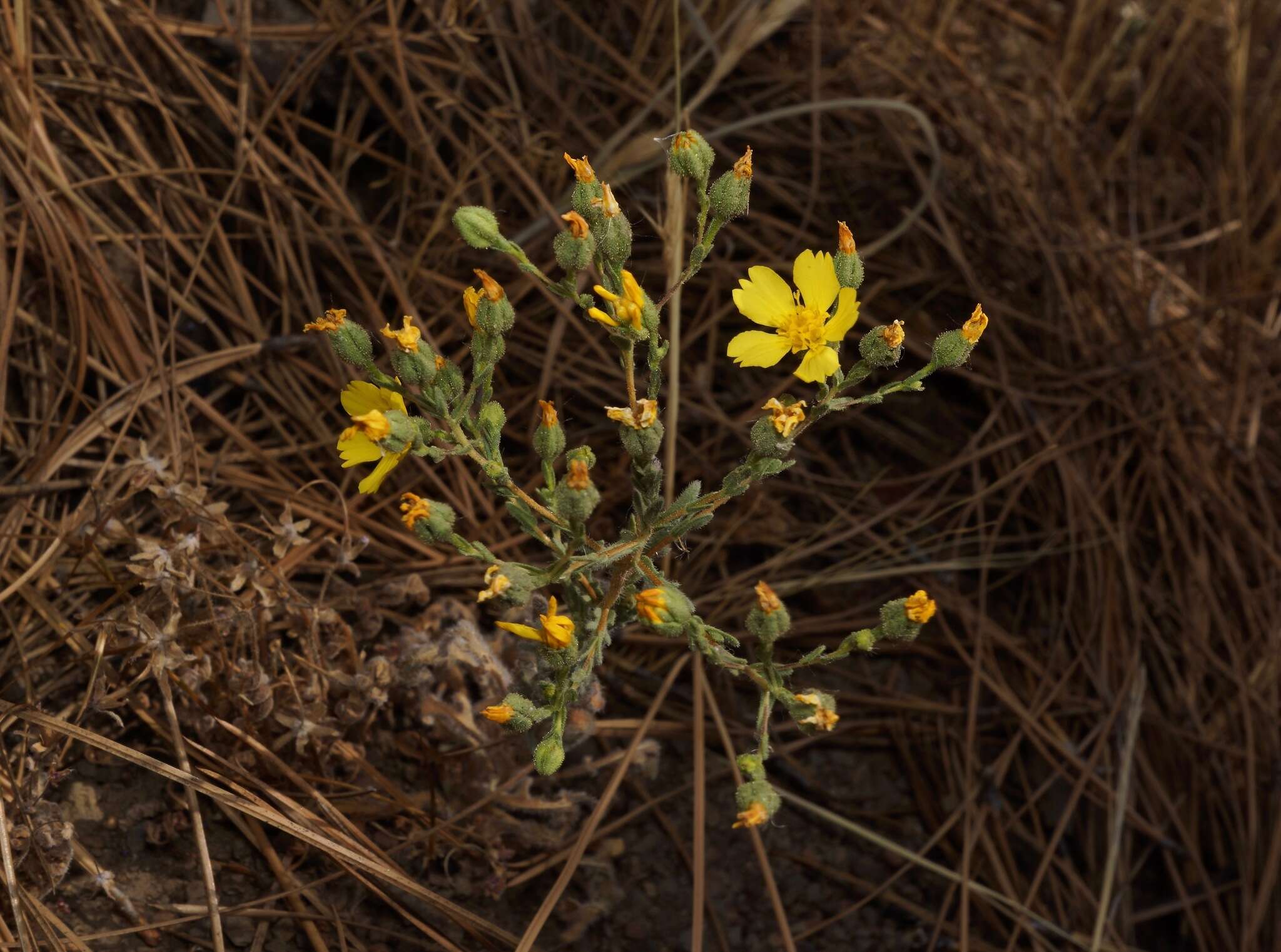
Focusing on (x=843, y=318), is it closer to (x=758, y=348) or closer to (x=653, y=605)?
(x=758, y=348)

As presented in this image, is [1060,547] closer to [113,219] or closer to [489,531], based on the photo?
[489,531]


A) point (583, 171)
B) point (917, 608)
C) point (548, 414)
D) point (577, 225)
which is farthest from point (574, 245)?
point (917, 608)

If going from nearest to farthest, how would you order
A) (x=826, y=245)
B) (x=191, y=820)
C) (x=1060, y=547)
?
1. (x=191, y=820)
2. (x=1060, y=547)
3. (x=826, y=245)

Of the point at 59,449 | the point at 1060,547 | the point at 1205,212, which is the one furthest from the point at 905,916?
the point at 1205,212

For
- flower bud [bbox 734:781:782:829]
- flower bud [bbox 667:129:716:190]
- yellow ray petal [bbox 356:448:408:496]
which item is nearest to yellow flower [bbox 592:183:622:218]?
flower bud [bbox 667:129:716:190]

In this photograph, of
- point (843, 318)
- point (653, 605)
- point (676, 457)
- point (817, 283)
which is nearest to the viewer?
point (653, 605)

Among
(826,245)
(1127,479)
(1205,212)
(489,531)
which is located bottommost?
(489,531)

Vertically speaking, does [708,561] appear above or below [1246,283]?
below
